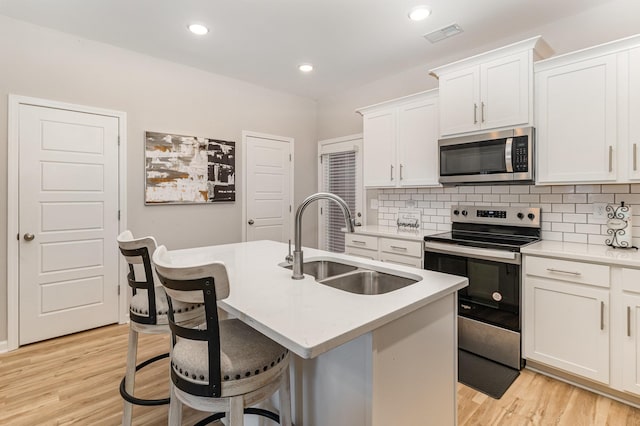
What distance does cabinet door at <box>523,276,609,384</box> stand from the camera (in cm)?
204

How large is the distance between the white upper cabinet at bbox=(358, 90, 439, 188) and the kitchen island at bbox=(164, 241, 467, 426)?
195 centimetres

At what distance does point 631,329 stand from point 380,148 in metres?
2.52

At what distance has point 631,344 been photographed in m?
1.94

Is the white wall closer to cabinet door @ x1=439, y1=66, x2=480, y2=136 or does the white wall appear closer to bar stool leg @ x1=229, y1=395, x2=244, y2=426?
bar stool leg @ x1=229, y1=395, x2=244, y2=426

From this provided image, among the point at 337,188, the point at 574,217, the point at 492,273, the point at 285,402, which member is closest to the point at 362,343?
the point at 285,402

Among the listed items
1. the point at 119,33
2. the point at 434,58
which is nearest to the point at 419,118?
the point at 434,58

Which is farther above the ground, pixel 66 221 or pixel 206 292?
pixel 66 221

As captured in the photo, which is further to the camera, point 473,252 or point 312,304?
point 473,252

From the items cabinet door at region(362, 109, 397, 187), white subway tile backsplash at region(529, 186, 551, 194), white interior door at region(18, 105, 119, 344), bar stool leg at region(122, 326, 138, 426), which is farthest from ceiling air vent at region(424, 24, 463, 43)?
bar stool leg at region(122, 326, 138, 426)

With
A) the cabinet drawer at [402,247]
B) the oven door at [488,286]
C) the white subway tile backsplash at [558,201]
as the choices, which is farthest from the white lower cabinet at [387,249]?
the white subway tile backsplash at [558,201]

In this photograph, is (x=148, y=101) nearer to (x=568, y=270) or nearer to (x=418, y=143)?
(x=418, y=143)

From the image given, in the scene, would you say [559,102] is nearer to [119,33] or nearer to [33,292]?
[119,33]

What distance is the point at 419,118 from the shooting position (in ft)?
10.9

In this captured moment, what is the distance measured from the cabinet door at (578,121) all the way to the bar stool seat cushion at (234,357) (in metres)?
2.37
